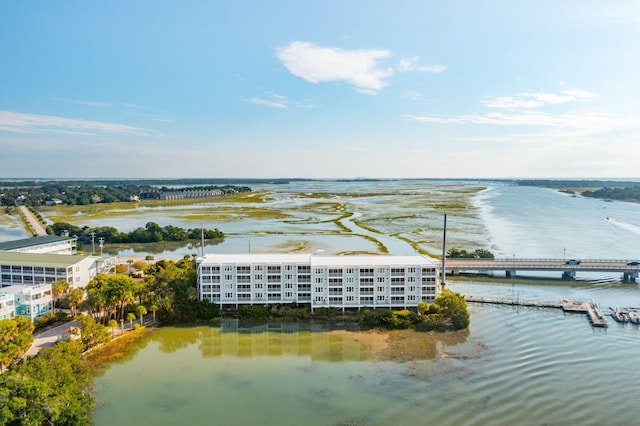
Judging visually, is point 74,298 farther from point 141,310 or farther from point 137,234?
point 137,234

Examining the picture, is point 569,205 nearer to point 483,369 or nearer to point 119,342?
point 483,369

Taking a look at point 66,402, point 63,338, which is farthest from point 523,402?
point 63,338

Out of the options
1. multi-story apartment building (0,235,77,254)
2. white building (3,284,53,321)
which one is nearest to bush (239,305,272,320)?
white building (3,284,53,321)

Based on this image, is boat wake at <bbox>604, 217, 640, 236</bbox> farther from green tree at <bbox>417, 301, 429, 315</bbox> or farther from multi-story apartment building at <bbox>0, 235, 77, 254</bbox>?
multi-story apartment building at <bbox>0, 235, 77, 254</bbox>

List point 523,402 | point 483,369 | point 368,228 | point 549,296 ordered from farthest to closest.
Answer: point 368,228, point 549,296, point 483,369, point 523,402

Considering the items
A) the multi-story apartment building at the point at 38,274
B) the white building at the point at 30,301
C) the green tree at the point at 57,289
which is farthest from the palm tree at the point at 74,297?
the multi-story apartment building at the point at 38,274
